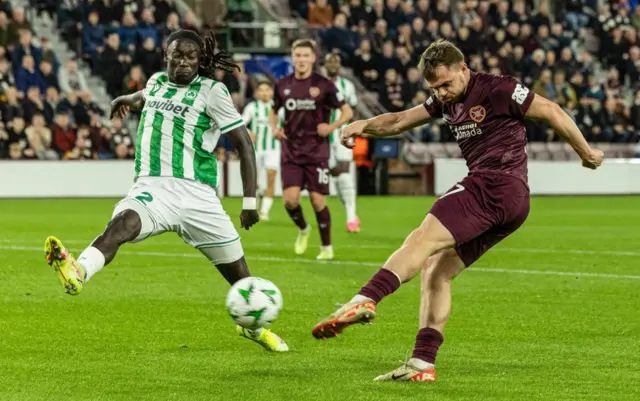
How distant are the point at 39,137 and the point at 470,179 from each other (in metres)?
20.9

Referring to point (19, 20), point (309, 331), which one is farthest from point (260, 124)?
point (309, 331)

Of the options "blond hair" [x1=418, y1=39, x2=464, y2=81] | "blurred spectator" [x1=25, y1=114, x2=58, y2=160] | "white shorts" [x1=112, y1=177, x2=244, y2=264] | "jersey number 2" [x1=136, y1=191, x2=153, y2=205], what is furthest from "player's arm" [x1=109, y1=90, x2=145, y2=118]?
"blurred spectator" [x1=25, y1=114, x2=58, y2=160]

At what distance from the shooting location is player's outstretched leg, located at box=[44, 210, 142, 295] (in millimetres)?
6672

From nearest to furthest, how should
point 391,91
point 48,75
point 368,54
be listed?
point 48,75
point 391,91
point 368,54

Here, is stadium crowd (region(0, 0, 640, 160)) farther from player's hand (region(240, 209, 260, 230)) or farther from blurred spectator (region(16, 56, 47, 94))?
player's hand (region(240, 209, 260, 230))

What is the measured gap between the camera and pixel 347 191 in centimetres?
1811

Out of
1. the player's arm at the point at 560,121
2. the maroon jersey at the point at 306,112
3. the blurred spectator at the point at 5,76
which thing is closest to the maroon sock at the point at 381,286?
the player's arm at the point at 560,121

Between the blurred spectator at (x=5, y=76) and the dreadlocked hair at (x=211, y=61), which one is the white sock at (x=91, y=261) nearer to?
the dreadlocked hair at (x=211, y=61)

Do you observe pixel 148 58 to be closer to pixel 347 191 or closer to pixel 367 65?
pixel 367 65

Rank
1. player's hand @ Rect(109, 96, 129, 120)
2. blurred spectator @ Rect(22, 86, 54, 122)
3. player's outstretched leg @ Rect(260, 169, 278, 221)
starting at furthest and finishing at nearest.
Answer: blurred spectator @ Rect(22, 86, 54, 122)
player's outstretched leg @ Rect(260, 169, 278, 221)
player's hand @ Rect(109, 96, 129, 120)

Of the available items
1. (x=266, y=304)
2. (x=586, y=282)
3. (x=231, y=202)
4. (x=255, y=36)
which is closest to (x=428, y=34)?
(x=255, y=36)

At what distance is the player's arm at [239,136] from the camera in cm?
760

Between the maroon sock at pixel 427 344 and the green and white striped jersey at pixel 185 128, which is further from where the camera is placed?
the green and white striped jersey at pixel 185 128

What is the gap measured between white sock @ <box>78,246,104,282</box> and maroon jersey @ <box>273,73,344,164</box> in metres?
7.24
